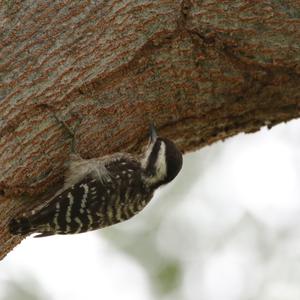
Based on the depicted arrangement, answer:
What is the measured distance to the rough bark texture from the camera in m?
3.89

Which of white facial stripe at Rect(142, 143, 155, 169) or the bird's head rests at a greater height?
white facial stripe at Rect(142, 143, 155, 169)

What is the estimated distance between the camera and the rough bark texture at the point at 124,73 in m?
3.89

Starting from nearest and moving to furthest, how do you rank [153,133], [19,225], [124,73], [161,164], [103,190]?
1. [19,225]
2. [124,73]
3. [153,133]
4. [103,190]
5. [161,164]

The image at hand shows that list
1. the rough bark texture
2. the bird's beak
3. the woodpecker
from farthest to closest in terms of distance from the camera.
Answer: the bird's beak, the woodpecker, the rough bark texture

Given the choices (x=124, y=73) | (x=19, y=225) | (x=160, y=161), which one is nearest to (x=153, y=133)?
(x=160, y=161)

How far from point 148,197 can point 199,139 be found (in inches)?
20.9

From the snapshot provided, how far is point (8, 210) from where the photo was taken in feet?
13.5

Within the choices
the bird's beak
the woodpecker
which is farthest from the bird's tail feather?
the bird's beak

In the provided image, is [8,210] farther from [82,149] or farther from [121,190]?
[121,190]

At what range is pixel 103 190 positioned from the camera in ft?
15.2

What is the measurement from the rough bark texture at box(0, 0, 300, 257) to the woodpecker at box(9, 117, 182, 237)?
3.1 inches

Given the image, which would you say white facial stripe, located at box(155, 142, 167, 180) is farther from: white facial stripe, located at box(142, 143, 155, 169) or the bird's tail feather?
the bird's tail feather

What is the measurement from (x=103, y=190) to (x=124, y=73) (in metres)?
0.84

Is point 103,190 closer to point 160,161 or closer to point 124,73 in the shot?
point 160,161
